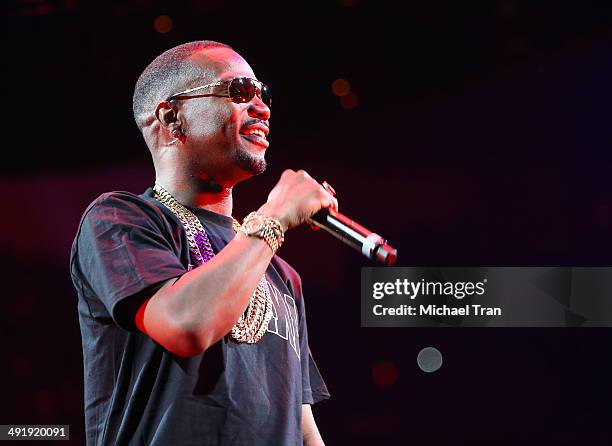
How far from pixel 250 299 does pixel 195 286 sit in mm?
263

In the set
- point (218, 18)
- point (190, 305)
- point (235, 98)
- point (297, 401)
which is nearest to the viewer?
point (190, 305)

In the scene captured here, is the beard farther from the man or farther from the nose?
the nose

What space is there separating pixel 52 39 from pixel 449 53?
179cm

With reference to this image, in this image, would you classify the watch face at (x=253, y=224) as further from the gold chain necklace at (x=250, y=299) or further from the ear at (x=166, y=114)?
the ear at (x=166, y=114)

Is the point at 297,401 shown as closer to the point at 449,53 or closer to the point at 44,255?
the point at 44,255

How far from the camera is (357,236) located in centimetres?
152

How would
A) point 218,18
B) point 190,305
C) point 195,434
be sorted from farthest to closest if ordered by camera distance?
point 218,18 → point 195,434 → point 190,305

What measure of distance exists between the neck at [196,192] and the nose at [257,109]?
0.18 meters

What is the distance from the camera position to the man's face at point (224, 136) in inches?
72.9

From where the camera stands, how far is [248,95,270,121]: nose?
188 cm

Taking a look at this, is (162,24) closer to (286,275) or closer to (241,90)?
(241,90)

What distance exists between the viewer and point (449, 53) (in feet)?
11.9

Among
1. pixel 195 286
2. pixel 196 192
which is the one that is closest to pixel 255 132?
pixel 196 192

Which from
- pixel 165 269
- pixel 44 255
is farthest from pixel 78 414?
pixel 165 269
